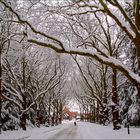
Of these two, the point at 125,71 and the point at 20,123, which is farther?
the point at 20,123

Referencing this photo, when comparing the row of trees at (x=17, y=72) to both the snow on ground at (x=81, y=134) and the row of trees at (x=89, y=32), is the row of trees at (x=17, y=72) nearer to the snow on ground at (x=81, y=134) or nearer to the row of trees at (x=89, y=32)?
the row of trees at (x=89, y=32)

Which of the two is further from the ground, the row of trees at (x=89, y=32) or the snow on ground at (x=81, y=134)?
the row of trees at (x=89, y=32)

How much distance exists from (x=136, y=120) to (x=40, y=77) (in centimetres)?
1895

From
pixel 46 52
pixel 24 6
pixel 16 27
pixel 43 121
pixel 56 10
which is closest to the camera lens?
pixel 56 10

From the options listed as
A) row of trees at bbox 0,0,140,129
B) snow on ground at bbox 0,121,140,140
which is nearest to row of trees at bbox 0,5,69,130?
row of trees at bbox 0,0,140,129

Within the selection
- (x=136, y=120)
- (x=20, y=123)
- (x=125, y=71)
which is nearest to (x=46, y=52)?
(x=20, y=123)

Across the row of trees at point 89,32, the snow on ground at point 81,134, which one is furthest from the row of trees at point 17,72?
the snow on ground at point 81,134

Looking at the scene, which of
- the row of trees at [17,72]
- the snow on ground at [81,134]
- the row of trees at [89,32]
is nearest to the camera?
the row of trees at [89,32]

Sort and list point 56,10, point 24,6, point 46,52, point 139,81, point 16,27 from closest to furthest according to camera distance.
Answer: point 139,81
point 56,10
point 24,6
point 16,27
point 46,52

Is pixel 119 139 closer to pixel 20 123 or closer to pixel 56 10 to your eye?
pixel 56 10

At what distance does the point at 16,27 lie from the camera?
28.5 m

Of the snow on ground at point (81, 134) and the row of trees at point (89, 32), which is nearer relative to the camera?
the row of trees at point (89, 32)

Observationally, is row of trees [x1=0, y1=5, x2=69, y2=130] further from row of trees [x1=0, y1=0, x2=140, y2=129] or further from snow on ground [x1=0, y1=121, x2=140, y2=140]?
snow on ground [x1=0, y1=121, x2=140, y2=140]

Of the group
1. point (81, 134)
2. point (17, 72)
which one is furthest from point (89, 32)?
point (17, 72)
